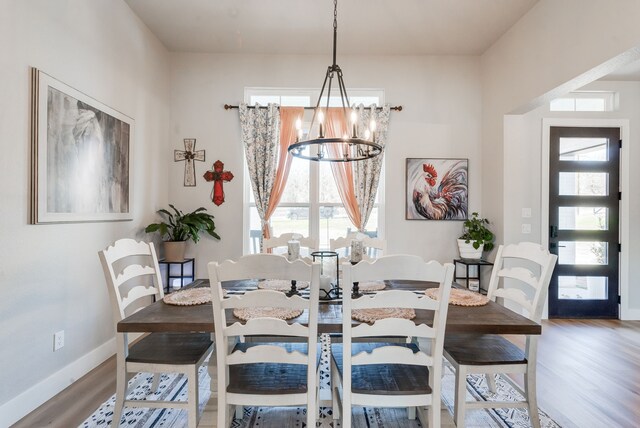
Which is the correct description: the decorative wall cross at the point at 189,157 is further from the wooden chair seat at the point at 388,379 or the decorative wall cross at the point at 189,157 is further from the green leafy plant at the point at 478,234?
the green leafy plant at the point at 478,234

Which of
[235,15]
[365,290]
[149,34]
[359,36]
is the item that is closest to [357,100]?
[359,36]

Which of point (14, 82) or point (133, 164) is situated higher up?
point (14, 82)

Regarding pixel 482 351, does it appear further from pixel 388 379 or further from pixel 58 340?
pixel 58 340

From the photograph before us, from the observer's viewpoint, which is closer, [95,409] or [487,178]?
[95,409]

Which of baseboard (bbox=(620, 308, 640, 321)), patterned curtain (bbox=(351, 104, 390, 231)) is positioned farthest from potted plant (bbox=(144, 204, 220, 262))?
baseboard (bbox=(620, 308, 640, 321))

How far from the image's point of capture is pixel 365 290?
2080mm

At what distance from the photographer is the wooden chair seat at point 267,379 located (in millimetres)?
1475

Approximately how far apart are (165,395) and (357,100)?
3.56 m


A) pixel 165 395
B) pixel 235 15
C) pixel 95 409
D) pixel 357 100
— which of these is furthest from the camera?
pixel 357 100

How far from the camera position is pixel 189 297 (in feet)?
6.29

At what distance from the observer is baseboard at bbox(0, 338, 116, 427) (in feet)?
6.24

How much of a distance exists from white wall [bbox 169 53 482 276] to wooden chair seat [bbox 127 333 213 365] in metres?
1.99

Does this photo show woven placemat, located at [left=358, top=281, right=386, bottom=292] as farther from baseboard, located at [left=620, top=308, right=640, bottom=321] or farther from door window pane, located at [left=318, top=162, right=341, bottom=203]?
baseboard, located at [left=620, top=308, right=640, bottom=321]

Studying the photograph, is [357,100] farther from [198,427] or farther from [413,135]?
[198,427]
